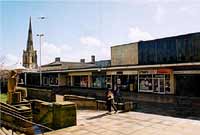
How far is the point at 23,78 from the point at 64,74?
13.9 m

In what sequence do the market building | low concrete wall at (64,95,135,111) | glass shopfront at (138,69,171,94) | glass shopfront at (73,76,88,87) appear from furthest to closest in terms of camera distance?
glass shopfront at (73,76,88,87)
glass shopfront at (138,69,171,94)
the market building
low concrete wall at (64,95,135,111)

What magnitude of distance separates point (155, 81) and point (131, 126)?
14238mm

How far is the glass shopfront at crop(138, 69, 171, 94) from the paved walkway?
10987 millimetres

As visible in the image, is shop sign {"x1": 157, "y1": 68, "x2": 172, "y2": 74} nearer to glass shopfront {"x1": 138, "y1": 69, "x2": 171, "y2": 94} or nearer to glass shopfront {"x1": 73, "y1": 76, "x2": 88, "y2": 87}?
glass shopfront {"x1": 138, "y1": 69, "x2": 171, "y2": 94}

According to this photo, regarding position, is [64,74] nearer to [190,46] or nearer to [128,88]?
[128,88]

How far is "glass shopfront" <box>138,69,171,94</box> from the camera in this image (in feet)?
75.4

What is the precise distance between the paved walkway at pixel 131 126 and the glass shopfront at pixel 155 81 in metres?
11.0

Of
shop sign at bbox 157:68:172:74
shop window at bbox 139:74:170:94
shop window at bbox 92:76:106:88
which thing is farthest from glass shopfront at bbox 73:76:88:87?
shop sign at bbox 157:68:172:74

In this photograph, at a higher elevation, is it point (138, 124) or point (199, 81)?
point (199, 81)

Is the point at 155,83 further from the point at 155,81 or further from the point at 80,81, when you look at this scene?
the point at 80,81

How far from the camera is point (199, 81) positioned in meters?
20.5

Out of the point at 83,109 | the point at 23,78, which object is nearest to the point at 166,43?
the point at 83,109

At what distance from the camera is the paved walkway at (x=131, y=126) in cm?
959

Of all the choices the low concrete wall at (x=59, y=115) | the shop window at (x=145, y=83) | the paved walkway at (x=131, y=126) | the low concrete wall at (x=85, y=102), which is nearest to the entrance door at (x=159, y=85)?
the shop window at (x=145, y=83)
